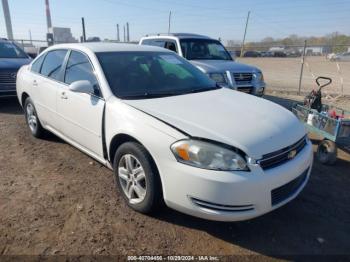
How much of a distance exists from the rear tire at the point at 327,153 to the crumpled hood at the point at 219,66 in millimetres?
3331

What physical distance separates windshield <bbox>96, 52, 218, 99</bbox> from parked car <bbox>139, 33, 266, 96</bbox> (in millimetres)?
2956

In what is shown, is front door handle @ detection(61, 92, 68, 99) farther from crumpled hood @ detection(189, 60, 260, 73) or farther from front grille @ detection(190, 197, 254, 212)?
crumpled hood @ detection(189, 60, 260, 73)

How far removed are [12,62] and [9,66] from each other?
1.33ft

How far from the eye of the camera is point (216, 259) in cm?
258

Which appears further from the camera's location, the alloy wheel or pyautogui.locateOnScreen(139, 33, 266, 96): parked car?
pyautogui.locateOnScreen(139, 33, 266, 96): parked car

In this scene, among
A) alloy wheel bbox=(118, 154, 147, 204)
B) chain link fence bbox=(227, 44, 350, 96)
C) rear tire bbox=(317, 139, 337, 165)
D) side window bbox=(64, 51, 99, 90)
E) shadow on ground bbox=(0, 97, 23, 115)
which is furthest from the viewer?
chain link fence bbox=(227, 44, 350, 96)

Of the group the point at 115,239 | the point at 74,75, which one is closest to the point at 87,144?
the point at 74,75

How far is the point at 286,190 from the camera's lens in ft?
9.12

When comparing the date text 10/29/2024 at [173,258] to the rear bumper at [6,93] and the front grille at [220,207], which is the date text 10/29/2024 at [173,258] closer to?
the front grille at [220,207]

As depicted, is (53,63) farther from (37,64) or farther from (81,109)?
(81,109)

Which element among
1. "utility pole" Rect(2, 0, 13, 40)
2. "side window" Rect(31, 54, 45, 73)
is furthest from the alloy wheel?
"utility pole" Rect(2, 0, 13, 40)

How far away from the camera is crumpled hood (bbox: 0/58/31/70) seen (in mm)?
7572

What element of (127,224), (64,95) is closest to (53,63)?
(64,95)

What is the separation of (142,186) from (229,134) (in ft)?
3.37
